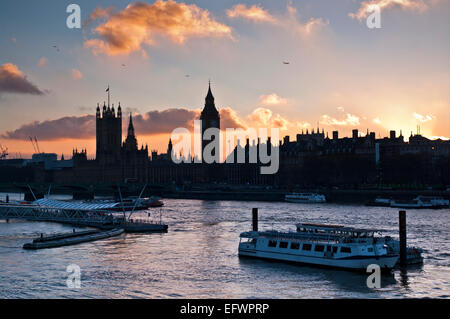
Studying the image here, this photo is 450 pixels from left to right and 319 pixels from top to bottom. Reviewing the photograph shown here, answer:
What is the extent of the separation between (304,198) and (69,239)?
49.4m

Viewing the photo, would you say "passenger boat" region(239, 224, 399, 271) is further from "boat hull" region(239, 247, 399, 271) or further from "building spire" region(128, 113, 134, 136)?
"building spire" region(128, 113, 134, 136)

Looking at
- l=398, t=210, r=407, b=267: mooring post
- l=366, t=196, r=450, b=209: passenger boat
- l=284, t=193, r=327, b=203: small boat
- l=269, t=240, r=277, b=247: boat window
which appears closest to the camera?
l=398, t=210, r=407, b=267: mooring post

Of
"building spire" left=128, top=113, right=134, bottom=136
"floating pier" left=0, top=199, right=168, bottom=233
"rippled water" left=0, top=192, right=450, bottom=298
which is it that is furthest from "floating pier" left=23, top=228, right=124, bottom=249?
"building spire" left=128, top=113, right=134, bottom=136

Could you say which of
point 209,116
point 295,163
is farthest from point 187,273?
point 209,116

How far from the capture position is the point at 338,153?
113500 mm

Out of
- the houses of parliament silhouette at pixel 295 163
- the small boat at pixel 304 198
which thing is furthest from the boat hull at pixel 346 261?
the houses of parliament silhouette at pixel 295 163

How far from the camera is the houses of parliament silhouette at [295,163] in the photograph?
322 ft

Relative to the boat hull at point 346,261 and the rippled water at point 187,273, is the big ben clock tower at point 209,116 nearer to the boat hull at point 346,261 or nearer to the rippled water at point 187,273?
the rippled water at point 187,273

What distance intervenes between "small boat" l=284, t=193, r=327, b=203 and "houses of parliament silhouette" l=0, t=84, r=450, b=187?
13.3m

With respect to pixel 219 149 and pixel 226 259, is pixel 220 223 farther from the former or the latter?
pixel 219 149

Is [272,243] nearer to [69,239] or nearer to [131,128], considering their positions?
[69,239]

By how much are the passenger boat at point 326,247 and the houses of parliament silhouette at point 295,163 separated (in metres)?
65.3

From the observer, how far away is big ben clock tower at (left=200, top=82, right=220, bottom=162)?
160m
